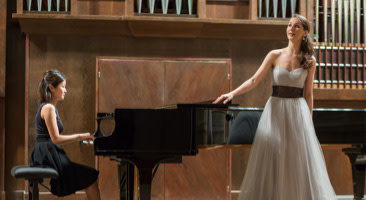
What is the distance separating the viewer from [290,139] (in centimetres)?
332

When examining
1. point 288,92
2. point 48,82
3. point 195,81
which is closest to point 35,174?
point 48,82

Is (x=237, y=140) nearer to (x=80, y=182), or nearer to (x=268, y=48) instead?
(x=80, y=182)

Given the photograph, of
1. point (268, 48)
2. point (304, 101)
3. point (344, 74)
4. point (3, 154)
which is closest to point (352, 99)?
point (344, 74)

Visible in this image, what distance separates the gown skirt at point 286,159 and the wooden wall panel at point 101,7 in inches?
95.5

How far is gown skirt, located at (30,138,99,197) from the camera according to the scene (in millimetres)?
3506

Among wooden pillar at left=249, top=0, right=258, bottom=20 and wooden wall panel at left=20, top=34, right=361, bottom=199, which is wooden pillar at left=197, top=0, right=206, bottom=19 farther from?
wooden pillar at left=249, top=0, right=258, bottom=20

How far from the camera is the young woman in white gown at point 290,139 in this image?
3283mm

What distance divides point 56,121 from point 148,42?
6.22 ft

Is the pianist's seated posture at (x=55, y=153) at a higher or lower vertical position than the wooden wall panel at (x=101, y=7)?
lower

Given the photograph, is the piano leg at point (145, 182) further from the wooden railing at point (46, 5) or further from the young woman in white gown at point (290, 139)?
the wooden railing at point (46, 5)

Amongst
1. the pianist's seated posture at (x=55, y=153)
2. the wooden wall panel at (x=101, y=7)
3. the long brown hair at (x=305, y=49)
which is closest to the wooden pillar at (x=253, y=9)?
the wooden wall panel at (x=101, y=7)

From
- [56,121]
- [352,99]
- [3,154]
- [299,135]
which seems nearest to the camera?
[299,135]

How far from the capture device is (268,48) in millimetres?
5332

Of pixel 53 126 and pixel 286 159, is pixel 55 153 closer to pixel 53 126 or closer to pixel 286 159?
pixel 53 126
